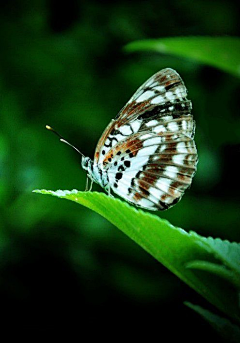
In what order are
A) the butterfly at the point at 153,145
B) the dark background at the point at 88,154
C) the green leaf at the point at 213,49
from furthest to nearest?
the dark background at the point at 88,154 → the butterfly at the point at 153,145 → the green leaf at the point at 213,49

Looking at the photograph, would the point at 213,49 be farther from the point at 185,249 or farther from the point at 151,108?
the point at 151,108

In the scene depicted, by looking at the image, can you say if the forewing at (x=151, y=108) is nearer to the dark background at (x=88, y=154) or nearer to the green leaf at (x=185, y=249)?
the dark background at (x=88, y=154)

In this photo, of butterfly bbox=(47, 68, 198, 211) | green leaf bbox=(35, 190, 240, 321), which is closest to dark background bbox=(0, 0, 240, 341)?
butterfly bbox=(47, 68, 198, 211)

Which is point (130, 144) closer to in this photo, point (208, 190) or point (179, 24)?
point (208, 190)

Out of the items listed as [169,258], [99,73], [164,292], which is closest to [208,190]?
[164,292]

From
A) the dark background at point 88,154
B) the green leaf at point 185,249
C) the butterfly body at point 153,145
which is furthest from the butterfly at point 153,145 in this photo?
the green leaf at point 185,249

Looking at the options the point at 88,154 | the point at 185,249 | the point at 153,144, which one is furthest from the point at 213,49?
the point at 88,154
